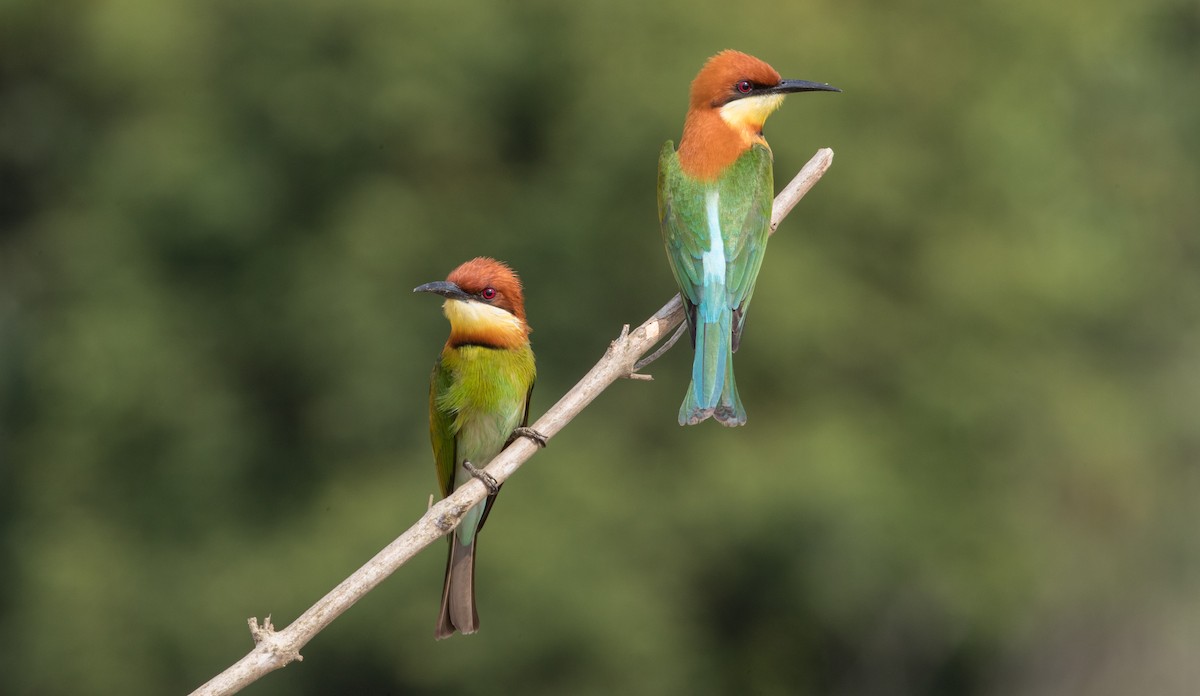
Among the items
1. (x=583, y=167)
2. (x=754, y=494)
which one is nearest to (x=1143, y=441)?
(x=754, y=494)

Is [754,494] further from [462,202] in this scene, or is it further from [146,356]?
[146,356]

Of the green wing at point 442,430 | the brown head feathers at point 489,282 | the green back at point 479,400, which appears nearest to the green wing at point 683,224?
the brown head feathers at point 489,282

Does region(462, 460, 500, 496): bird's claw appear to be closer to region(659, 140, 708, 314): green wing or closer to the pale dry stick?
the pale dry stick

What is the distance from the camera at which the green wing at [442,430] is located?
3.67 metres

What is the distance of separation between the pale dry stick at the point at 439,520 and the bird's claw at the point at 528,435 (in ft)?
0.06

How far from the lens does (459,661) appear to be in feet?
42.2

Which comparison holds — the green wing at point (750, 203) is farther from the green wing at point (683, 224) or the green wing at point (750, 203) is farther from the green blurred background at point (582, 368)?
the green blurred background at point (582, 368)

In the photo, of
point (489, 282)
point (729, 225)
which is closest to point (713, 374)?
point (729, 225)

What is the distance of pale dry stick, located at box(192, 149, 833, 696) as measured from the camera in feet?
8.43

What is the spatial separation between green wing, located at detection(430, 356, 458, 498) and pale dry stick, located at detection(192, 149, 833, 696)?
19.1 inches

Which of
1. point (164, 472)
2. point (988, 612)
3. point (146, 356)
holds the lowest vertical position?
point (988, 612)

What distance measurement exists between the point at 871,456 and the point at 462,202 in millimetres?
4137

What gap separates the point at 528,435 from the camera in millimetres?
3314

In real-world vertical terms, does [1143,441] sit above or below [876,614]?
above
